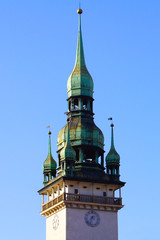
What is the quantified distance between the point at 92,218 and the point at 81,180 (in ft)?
10.5

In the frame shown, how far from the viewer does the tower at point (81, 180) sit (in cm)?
7469

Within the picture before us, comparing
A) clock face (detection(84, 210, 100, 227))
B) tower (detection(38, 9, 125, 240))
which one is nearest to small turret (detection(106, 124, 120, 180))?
tower (detection(38, 9, 125, 240))

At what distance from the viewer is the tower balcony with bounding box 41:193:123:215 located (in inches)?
2936

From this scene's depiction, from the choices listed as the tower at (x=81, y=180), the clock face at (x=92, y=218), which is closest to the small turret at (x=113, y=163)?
the tower at (x=81, y=180)

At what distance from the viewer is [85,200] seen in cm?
7512

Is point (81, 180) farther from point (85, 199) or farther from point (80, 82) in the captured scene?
point (80, 82)

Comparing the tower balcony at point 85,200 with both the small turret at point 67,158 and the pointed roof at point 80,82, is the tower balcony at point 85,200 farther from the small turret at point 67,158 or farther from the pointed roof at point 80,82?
the pointed roof at point 80,82

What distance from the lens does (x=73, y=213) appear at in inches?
2938

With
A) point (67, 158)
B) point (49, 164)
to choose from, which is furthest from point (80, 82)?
point (67, 158)

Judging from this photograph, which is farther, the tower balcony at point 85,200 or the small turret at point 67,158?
the small turret at point 67,158

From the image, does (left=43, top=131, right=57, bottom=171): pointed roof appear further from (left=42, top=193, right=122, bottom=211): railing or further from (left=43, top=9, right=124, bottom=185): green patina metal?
(left=42, top=193, right=122, bottom=211): railing

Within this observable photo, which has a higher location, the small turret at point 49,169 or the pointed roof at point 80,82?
the pointed roof at point 80,82

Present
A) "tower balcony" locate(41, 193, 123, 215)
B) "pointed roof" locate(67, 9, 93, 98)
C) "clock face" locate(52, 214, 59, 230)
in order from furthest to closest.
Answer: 1. "pointed roof" locate(67, 9, 93, 98)
2. "clock face" locate(52, 214, 59, 230)
3. "tower balcony" locate(41, 193, 123, 215)

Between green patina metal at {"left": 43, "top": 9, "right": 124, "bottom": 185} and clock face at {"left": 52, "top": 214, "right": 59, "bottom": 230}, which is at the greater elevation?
green patina metal at {"left": 43, "top": 9, "right": 124, "bottom": 185}
